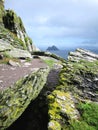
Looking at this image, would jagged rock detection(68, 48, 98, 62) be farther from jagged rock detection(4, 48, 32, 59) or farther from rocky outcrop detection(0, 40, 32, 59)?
rocky outcrop detection(0, 40, 32, 59)

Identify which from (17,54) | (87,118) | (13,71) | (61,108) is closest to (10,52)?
(17,54)

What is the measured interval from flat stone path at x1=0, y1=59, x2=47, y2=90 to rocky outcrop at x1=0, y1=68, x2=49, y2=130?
5.32 metres

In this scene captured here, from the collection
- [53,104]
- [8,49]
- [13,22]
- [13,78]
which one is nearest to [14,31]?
[13,22]

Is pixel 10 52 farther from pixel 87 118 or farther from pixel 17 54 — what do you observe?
pixel 87 118

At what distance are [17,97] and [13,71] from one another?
14190 millimetres

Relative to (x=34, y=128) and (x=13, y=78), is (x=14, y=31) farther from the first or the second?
(x=34, y=128)

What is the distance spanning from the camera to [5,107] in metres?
19.5

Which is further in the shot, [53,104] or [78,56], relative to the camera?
[78,56]

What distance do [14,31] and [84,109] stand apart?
4205 cm

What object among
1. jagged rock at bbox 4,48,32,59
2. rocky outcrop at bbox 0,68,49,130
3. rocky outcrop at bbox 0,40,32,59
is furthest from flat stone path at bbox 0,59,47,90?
rocky outcrop at bbox 0,68,49,130

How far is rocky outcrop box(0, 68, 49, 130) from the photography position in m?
19.4

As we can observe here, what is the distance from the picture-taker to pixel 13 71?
3478 cm

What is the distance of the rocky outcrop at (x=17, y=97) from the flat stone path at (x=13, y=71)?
5.32 meters

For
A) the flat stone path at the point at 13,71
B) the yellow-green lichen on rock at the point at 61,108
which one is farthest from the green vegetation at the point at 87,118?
the flat stone path at the point at 13,71
